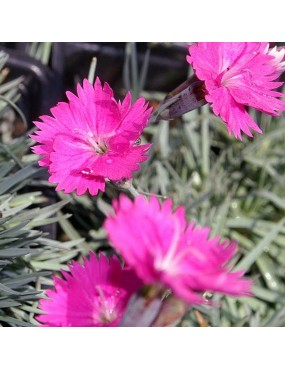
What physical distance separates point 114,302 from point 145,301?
113 millimetres

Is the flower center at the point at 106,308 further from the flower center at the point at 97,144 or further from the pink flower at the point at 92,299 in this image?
the flower center at the point at 97,144

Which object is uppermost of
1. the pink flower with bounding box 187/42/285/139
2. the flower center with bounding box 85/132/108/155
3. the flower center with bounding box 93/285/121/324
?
the pink flower with bounding box 187/42/285/139

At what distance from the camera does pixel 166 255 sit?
35 cm

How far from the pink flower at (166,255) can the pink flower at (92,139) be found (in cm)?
20

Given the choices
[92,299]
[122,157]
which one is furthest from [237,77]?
[92,299]

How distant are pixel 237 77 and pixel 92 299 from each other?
0.27 metres

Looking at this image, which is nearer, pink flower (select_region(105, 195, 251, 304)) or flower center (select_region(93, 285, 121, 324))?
pink flower (select_region(105, 195, 251, 304))

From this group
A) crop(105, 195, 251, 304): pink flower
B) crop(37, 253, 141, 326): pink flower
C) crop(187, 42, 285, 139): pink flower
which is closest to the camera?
crop(105, 195, 251, 304): pink flower

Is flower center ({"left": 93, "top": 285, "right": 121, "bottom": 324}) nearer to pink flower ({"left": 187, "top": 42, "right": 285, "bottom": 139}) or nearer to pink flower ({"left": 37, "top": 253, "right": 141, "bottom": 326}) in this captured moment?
pink flower ({"left": 37, "top": 253, "right": 141, "bottom": 326})

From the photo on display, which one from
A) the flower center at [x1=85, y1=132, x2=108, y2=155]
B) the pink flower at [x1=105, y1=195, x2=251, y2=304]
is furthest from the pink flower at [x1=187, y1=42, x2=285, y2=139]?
the pink flower at [x1=105, y1=195, x2=251, y2=304]

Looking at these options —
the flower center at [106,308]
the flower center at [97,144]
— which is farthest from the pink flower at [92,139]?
the flower center at [106,308]

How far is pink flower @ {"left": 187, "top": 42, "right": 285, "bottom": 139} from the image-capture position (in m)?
0.61

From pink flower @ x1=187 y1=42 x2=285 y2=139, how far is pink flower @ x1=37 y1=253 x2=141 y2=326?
0.60 ft
